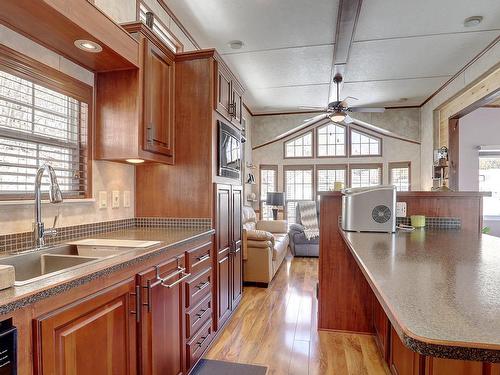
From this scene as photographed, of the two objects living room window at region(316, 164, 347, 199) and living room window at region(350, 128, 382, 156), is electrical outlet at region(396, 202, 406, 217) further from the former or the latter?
living room window at region(350, 128, 382, 156)

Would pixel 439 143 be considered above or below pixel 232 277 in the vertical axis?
above

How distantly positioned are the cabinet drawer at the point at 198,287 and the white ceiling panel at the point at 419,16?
2.97 m

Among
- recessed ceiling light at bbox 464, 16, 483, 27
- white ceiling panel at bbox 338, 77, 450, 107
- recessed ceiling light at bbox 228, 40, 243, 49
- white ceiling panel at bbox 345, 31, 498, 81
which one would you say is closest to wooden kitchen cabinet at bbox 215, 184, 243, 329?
recessed ceiling light at bbox 228, 40, 243, 49

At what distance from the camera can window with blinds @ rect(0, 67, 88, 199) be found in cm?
155

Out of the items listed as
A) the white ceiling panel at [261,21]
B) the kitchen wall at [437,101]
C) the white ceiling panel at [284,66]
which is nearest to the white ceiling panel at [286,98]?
the white ceiling panel at [284,66]

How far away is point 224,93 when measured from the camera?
110 inches

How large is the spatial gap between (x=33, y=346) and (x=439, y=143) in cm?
673

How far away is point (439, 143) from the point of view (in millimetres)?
6004

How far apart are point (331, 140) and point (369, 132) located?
873mm

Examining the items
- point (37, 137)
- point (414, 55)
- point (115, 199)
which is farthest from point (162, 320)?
point (414, 55)

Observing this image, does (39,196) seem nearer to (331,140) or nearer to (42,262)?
(42,262)

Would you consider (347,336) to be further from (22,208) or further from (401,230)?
(22,208)

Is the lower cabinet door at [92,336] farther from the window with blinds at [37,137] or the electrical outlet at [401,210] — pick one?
the electrical outlet at [401,210]

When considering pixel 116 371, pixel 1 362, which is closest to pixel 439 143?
pixel 116 371
